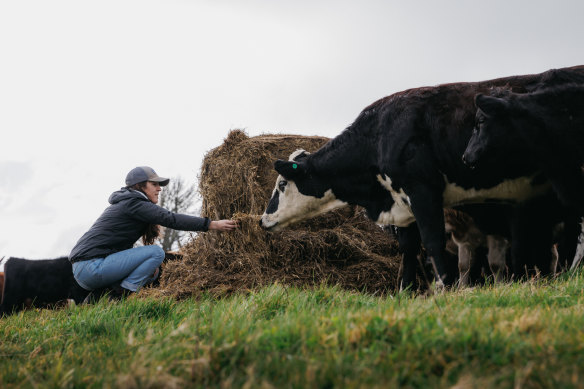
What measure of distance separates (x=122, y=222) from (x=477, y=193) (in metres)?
4.37

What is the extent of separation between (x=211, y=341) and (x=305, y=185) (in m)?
4.91

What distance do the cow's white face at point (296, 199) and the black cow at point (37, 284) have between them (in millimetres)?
3018

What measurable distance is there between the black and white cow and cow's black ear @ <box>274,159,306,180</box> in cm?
53

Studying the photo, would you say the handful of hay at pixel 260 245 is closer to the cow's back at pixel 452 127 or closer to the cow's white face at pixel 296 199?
the cow's white face at pixel 296 199

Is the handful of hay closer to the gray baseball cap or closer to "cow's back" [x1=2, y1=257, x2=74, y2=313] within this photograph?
the gray baseball cap

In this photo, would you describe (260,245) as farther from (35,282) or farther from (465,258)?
(35,282)

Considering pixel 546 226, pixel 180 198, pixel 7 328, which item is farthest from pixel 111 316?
pixel 180 198

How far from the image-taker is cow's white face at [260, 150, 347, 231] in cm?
766

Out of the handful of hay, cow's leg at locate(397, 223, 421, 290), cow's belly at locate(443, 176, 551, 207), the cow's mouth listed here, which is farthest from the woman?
cow's belly at locate(443, 176, 551, 207)

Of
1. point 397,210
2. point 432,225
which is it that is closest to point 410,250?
point 397,210

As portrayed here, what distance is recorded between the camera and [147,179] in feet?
23.3

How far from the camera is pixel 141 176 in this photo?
7.11m

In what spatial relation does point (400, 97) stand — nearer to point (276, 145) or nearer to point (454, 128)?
point (454, 128)

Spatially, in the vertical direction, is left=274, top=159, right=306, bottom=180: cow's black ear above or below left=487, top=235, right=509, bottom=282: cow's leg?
above
